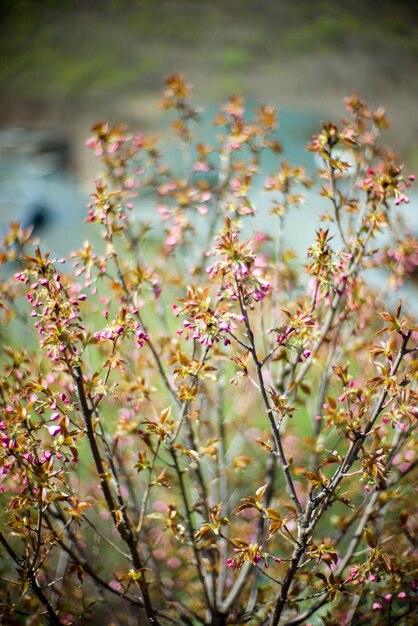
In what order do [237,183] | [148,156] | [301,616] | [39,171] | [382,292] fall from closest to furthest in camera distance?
[301,616], [237,183], [382,292], [148,156], [39,171]

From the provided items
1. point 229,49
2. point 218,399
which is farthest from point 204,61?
point 218,399

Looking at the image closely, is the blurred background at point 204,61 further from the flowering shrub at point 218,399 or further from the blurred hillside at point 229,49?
the flowering shrub at point 218,399

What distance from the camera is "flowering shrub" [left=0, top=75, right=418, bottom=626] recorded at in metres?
1.22

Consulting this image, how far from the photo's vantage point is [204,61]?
8.43 metres

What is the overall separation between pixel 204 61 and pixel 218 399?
765 centimetres

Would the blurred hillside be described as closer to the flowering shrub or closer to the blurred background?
the blurred background

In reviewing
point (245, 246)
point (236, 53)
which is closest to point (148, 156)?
point (245, 246)

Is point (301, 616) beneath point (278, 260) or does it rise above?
beneath

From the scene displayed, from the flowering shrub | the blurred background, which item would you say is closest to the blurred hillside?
the blurred background

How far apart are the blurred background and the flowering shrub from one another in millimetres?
3766

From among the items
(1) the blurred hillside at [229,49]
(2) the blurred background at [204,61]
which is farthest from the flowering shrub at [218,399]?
(1) the blurred hillside at [229,49]

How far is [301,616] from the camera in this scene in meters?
1.59

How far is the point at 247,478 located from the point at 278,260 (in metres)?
1.49

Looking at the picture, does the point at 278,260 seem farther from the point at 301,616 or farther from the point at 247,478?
the point at 247,478
